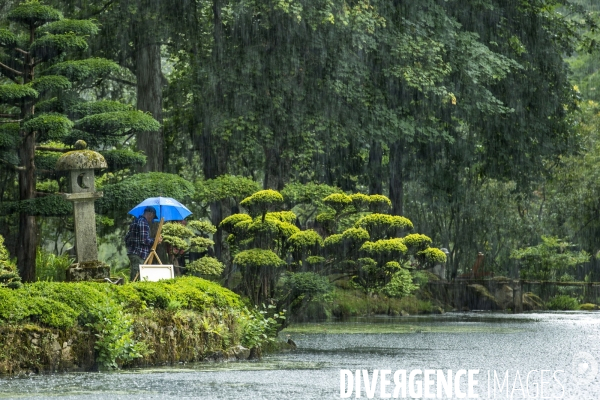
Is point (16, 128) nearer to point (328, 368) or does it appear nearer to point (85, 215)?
point (85, 215)

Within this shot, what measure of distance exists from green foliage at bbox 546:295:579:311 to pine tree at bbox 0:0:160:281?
27.5 meters

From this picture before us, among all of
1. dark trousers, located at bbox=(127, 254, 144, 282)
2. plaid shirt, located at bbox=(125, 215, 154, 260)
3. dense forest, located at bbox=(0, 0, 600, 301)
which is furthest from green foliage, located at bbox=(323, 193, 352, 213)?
dark trousers, located at bbox=(127, 254, 144, 282)

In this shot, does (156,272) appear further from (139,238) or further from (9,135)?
(9,135)

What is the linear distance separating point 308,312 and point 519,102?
1185 cm

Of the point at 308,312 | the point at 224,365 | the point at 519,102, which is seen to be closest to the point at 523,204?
the point at 519,102

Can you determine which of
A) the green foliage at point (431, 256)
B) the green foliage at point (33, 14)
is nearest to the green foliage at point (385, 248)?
the green foliage at point (431, 256)

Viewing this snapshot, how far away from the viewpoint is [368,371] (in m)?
15.2

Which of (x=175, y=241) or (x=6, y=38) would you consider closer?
(x=6, y=38)

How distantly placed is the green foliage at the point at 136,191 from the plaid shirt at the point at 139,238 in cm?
98

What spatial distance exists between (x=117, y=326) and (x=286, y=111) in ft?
57.8

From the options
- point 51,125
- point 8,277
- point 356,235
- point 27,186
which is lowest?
point 8,277

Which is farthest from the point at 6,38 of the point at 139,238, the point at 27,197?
the point at 139,238

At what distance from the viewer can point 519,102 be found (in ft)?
130

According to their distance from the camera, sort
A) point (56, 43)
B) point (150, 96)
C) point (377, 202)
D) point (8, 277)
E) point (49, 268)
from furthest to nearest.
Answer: point (150, 96) < point (49, 268) < point (377, 202) < point (56, 43) < point (8, 277)
